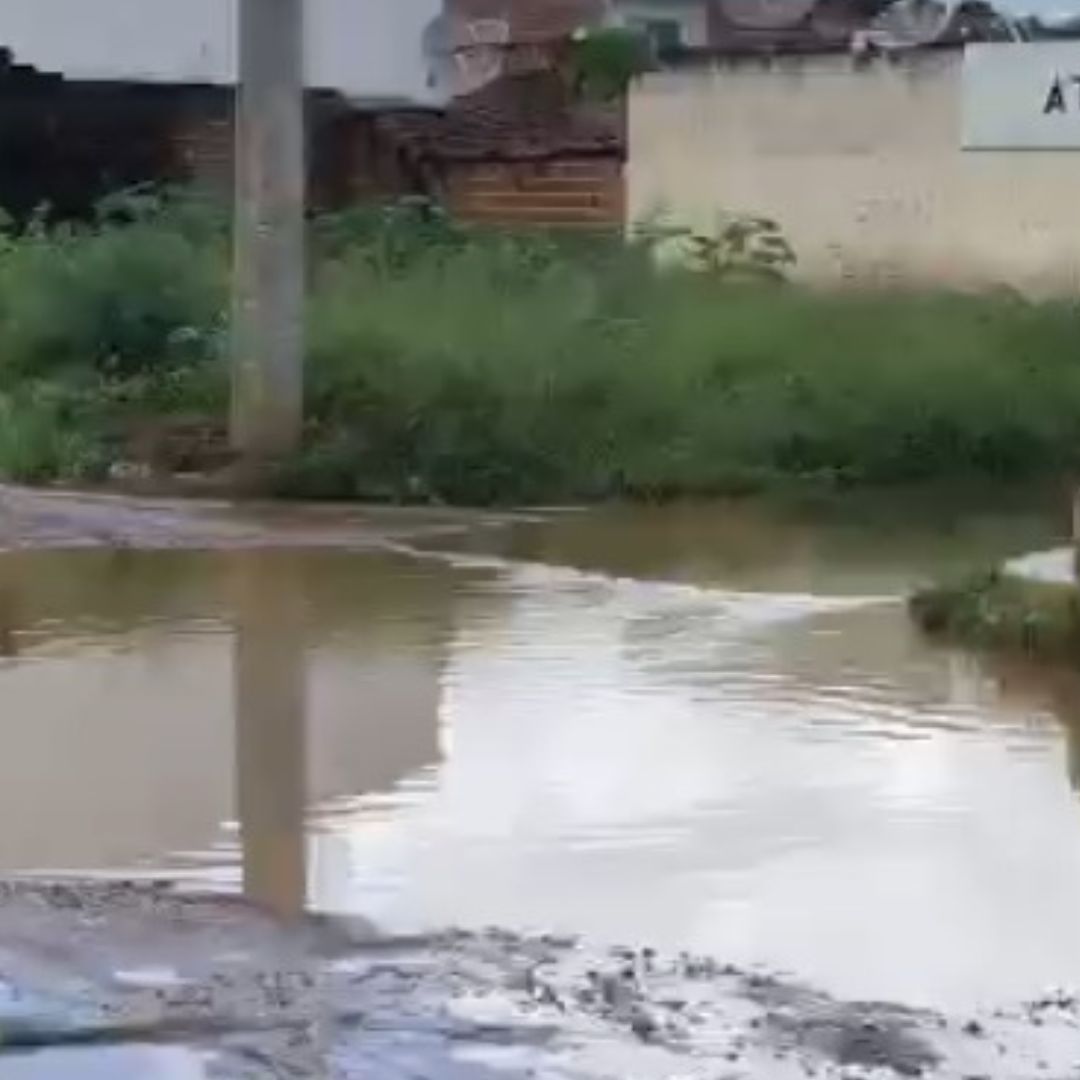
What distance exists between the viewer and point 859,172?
87.9 ft

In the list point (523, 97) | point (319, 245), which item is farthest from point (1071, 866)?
point (523, 97)

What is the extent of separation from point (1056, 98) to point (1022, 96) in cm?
30

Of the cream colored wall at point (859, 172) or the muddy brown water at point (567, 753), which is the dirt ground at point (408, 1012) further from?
the cream colored wall at point (859, 172)

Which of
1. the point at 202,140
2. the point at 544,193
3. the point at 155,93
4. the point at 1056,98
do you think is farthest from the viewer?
the point at 155,93

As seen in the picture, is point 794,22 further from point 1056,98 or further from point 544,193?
point 1056,98

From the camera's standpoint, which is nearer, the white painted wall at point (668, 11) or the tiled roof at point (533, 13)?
the tiled roof at point (533, 13)

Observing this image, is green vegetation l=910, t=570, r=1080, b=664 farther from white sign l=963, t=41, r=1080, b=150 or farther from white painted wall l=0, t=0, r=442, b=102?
white painted wall l=0, t=0, r=442, b=102

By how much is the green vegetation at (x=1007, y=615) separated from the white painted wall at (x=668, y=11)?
81.6ft

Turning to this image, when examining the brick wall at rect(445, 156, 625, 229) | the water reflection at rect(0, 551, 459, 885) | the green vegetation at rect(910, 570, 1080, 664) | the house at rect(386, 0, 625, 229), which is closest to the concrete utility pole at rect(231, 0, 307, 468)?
the water reflection at rect(0, 551, 459, 885)

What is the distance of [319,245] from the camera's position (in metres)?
24.5

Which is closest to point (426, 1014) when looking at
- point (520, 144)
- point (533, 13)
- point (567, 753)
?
point (567, 753)

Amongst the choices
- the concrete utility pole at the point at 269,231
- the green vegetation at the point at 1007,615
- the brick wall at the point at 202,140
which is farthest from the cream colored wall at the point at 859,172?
the green vegetation at the point at 1007,615

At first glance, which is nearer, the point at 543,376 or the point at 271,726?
the point at 271,726

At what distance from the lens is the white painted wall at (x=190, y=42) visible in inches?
1298
